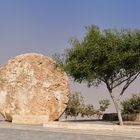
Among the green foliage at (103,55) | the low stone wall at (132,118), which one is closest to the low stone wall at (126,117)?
the low stone wall at (132,118)

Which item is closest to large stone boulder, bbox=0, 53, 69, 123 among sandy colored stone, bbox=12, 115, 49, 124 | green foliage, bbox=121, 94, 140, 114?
sandy colored stone, bbox=12, 115, 49, 124

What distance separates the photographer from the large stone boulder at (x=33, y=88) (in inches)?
1230

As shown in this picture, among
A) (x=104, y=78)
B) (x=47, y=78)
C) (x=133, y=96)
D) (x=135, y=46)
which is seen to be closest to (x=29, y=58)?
(x=47, y=78)

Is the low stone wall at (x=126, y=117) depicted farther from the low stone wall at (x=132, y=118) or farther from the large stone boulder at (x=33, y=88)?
the large stone boulder at (x=33, y=88)

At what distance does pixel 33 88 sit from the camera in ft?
103

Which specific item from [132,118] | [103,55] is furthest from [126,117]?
[103,55]

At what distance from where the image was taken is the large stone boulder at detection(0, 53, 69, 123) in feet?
103

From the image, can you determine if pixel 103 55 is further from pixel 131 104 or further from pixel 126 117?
pixel 131 104

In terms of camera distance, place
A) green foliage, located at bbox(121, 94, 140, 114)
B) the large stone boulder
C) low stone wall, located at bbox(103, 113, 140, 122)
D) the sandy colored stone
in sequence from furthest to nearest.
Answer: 1. green foliage, located at bbox(121, 94, 140, 114)
2. low stone wall, located at bbox(103, 113, 140, 122)
3. the large stone boulder
4. the sandy colored stone

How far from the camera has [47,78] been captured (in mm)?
31547

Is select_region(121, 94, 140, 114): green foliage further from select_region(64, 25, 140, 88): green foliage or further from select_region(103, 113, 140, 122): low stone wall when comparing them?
select_region(64, 25, 140, 88): green foliage

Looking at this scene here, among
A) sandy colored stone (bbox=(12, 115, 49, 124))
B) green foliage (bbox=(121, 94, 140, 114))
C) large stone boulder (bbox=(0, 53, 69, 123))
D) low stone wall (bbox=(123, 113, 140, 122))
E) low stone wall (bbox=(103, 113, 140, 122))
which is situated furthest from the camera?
green foliage (bbox=(121, 94, 140, 114))

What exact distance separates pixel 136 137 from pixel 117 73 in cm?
1487

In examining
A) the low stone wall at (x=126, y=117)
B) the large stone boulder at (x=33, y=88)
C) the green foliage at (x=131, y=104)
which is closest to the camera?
the large stone boulder at (x=33, y=88)
